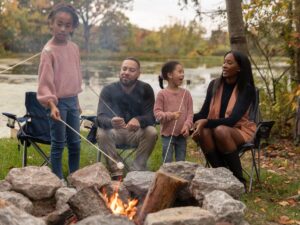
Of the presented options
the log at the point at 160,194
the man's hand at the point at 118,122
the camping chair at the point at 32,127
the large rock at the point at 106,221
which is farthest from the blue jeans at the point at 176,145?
the large rock at the point at 106,221

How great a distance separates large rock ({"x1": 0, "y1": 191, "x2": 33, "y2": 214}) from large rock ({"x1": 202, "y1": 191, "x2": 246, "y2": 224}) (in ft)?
3.56

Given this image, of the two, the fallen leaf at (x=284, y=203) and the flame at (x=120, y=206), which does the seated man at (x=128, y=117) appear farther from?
the fallen leaf at (x=284, y=203)

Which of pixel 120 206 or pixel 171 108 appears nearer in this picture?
pixel 120 206

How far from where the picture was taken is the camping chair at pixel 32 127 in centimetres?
400

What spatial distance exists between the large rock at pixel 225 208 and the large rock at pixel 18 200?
3.56ft

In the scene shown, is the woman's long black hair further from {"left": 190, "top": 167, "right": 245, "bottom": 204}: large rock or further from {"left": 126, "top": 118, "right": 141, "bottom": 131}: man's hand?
{"left": 190, "top": 167, "right": 245, "bottom": 204}: large rock

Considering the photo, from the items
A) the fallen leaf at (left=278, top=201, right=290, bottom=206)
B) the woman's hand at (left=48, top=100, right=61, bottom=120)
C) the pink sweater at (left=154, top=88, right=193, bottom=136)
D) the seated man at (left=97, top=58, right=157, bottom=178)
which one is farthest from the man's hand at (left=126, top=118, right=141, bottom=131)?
the fallen leaf at (left=278, top=201, right=290, bottom=206)

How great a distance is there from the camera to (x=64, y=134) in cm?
361

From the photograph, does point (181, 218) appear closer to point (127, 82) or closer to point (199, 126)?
point (199, 126)

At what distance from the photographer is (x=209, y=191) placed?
2.93 meters

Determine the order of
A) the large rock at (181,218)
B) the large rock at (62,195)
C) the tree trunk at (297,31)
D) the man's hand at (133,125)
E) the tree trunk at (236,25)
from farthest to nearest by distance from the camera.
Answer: the tree trunk at (297,31), the tree trunk at (236,25), the man's hand at (133,125), the large rock at (62,195), the large rock at (181,218)

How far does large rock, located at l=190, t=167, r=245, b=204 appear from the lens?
2947 mm

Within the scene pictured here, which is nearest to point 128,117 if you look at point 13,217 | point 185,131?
point 185,131

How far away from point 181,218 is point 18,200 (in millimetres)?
1072
